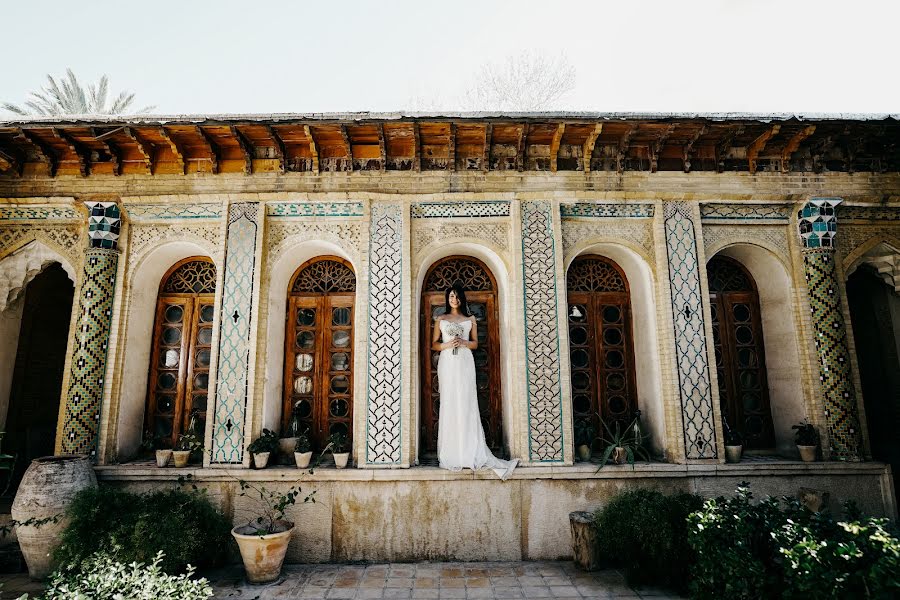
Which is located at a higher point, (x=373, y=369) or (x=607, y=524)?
(x=373, y=369)

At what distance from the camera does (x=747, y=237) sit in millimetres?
6488

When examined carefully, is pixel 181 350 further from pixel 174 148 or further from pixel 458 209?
pixel 458 209

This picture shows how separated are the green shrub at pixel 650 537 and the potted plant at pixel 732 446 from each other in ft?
4.44

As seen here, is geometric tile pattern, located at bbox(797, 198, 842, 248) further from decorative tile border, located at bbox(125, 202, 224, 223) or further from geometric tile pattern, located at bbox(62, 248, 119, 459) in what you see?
geometric tile pattern, located at bbox(62, 248, 119, 459)

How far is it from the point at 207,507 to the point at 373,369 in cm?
244

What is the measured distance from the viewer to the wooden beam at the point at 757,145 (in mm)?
6026

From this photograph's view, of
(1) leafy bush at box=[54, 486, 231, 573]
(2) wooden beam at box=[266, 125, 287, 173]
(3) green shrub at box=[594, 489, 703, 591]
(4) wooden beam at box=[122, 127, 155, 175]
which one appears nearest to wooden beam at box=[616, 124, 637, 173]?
(3) green shrub at box=[594, 489, 703, 591]

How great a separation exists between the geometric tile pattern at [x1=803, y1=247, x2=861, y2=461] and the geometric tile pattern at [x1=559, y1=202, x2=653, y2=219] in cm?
229

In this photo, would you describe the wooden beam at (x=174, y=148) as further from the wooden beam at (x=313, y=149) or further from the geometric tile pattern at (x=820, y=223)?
the geometric tile pattern at (x=820, y=223)

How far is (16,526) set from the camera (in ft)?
17.4

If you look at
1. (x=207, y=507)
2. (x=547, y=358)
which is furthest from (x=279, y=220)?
(x=547, y=358)

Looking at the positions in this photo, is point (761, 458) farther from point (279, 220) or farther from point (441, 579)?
point (279, 220)

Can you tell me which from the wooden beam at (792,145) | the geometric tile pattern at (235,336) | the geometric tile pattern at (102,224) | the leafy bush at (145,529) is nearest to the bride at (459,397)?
the geometric tile pattern at (235,336)

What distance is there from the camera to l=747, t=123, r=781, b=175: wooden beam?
603 cm
